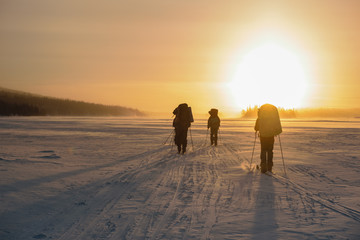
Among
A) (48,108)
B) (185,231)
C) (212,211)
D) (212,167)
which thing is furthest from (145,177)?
(48,108)

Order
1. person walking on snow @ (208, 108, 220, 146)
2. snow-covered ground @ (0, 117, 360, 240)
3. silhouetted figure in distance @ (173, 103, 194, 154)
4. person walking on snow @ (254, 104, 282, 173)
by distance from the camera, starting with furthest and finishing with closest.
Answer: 1. person walking on snow @ (208, 108, 220, 146)
2. silhouetted figure in distance @ (173, 103, 194, 154)
3. person walking on snow @ (254, 104, 282, 173)
4. snow-covered ground @ (0, 117, 360, 240)

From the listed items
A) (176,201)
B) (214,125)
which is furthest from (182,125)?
(176,201)

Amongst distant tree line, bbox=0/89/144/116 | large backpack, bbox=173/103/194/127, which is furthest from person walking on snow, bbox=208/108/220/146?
distant tree line, bbox=0/89/144/116

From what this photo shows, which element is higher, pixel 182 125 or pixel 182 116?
pixel 182 116

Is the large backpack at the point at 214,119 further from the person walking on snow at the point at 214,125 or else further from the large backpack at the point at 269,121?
the large backpack at the point at 269,121

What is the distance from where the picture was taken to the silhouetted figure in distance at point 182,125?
1454cm

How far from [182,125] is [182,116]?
50cm

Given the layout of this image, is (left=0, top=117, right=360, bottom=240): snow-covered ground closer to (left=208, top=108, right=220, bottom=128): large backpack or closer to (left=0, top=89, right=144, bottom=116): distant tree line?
(left=208, top=108, right=220, bottom=128): large backpack

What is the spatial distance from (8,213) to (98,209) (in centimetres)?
150

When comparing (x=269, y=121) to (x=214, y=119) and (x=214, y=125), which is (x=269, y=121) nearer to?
(x=214, y=125)

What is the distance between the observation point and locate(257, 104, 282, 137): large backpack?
954cm

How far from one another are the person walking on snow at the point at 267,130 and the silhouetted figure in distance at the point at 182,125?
17.2 ft

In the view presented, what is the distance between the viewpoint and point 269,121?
9.61 m

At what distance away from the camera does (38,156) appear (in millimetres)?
12570
